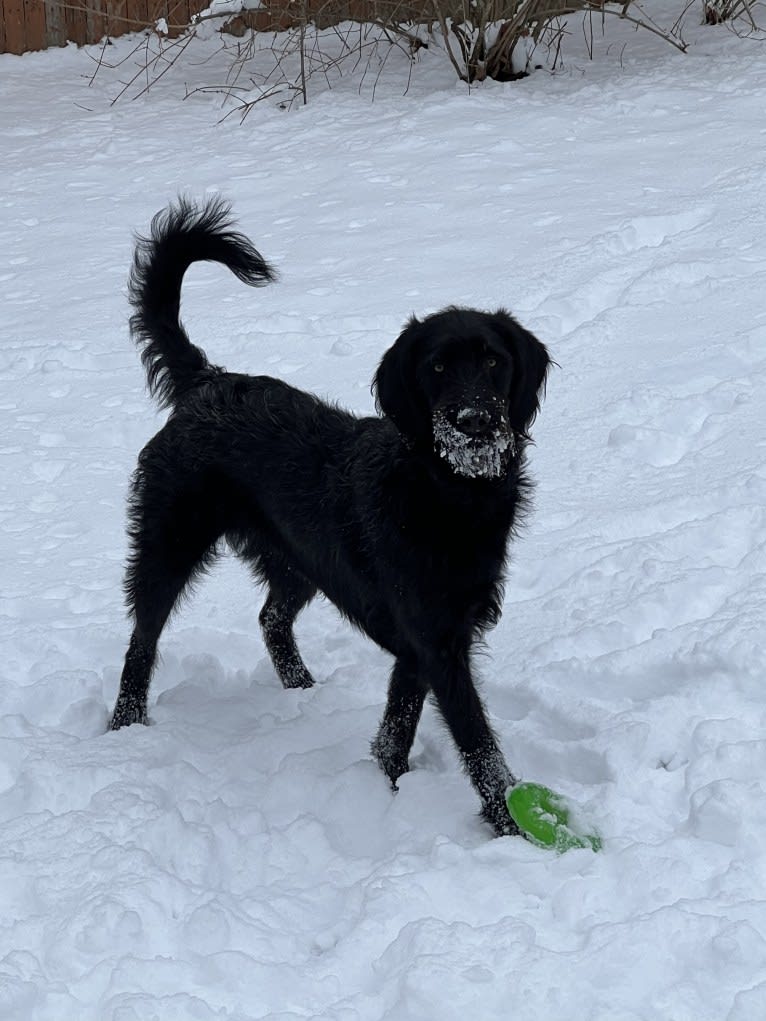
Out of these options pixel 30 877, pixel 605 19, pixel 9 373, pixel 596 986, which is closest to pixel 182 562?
pixel 30 877

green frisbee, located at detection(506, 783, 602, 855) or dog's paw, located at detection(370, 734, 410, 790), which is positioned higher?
green frisbee, located at detection(506, 783, 602, 855)

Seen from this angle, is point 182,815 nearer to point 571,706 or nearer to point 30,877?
point 30,877

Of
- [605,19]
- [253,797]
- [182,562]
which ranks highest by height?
[605,19]

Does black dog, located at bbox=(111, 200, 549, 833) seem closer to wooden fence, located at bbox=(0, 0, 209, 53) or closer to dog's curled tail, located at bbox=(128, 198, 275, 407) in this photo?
dog's curled tail, located at bbox=(128, 198, 275, 407)

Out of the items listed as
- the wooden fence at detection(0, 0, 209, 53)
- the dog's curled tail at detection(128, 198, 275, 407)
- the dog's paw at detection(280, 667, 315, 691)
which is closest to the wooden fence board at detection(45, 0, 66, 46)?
the wooden fence at detection(0, 0, 209, 53)

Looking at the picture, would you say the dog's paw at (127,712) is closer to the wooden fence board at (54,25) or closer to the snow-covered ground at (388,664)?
the snow-covered ground at (388,664)

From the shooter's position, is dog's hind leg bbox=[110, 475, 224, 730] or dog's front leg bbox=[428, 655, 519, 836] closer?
dog's front leg bbox=[428, 655, 519, 836]

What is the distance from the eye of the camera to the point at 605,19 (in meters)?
11.3

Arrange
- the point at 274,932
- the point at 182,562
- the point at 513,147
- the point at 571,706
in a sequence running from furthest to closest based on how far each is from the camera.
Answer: the point at 513,147
the point at 182,562
the point at 571,706
the point at 274,932

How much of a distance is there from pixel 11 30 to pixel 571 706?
10889mm

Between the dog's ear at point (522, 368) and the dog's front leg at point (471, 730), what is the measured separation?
0.68 metres

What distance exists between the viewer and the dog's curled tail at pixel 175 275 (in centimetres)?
380

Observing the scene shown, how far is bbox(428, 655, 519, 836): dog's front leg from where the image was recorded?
3.16 m

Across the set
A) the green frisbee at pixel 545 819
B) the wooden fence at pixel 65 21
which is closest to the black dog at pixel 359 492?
the green frisbee at pixel 545 819
